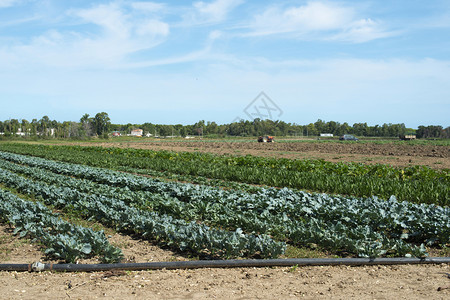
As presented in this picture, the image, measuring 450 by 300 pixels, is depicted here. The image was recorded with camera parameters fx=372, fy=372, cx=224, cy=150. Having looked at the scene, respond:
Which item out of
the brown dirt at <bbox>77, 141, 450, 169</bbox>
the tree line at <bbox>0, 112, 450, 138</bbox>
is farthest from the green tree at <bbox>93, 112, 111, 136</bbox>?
the brown dirt at <bbox>77, 141, 450, 169</bbox>

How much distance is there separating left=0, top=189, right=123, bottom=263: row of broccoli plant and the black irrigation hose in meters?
0.29

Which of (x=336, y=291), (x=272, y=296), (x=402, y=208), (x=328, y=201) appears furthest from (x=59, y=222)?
(x=402, y=208)

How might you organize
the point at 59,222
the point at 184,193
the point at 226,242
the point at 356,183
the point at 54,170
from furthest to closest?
1. the point at 54,170
2. the point at 356,183
3. the point at 184,193
4. the point at 59,222
5. the point at 226,242

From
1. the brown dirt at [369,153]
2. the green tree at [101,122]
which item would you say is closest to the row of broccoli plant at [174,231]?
the brown dirt at [369,153]

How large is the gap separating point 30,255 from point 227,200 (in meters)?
4.32

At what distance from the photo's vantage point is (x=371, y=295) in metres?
4.43

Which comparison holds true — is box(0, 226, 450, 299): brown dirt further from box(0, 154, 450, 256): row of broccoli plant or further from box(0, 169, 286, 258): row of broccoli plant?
box(0, 154, 450, 256): row of broccoli plant

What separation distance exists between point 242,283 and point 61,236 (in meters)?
2.88

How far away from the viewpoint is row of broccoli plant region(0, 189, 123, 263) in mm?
5477

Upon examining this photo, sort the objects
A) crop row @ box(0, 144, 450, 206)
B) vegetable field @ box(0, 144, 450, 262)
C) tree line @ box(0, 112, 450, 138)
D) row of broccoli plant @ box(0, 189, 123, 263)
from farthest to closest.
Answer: tree line @ box(0, 112, 450, 138), crop row @ box(0, 144, 450, 206), vegetable field @ box(0, 144, 450, 262), row of broccoli plant @ box(0, 189, 123, 263)

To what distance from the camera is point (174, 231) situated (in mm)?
6176

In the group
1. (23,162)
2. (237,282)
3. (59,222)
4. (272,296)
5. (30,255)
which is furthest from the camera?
(23,162)

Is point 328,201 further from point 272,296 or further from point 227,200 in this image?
point 272,296

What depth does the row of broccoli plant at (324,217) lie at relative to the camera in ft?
19.8
